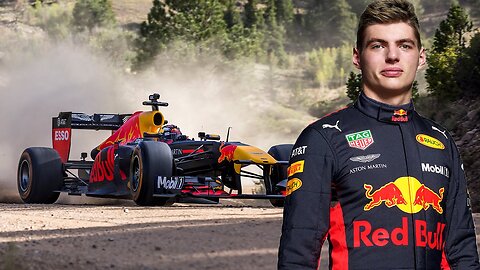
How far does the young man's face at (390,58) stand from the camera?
3.51m

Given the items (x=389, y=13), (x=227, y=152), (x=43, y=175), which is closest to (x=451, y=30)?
(x=227, y=152)

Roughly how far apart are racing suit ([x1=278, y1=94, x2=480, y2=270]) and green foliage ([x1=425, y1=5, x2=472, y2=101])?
74.9 feet

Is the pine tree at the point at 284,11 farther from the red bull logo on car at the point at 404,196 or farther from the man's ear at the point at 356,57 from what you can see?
the red bull logo on car at the point at 404,196

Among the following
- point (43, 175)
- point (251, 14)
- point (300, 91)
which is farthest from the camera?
point (251, 14)

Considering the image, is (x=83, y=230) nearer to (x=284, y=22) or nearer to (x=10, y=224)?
(x=10, y=224)

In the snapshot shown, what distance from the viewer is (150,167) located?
1380cm

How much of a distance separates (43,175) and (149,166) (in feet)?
10.7

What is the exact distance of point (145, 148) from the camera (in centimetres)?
1387

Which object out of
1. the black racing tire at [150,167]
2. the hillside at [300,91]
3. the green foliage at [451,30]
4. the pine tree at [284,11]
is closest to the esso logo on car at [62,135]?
the black racing tire at [150,167]

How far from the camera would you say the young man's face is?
351cm

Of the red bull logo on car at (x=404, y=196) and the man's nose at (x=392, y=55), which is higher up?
the man's nose at (x=392, y=55)

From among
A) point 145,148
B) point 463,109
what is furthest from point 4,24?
point 145,148

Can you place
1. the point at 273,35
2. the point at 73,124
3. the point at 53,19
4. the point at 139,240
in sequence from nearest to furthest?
the point at 139,240
the point at 73,124
the point at 53,19
the point at 273,35

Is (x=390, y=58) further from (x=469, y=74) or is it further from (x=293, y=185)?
(x=469, y=74)
